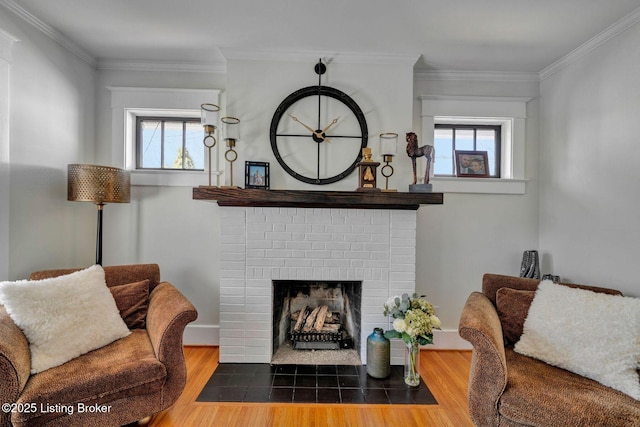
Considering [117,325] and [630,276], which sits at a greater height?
[630,276]

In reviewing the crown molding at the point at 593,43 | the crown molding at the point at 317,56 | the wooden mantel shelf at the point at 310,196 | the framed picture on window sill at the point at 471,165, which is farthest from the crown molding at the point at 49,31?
the crown molding at the point at 593,43

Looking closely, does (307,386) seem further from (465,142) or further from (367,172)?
(465,142)

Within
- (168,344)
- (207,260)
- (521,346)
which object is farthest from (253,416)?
(521,346)

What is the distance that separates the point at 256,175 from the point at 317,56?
106 centimetres

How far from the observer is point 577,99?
2422 mm

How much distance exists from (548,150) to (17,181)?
3.98 metres

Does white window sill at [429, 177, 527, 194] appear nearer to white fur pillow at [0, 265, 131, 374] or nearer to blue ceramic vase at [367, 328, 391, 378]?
blue ceramic vase at [367, 328, 391, 378]

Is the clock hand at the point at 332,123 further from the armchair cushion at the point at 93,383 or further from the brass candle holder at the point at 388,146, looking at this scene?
the armchair cushion at the point at 93,383

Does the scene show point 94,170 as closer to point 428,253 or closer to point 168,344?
point 168,344

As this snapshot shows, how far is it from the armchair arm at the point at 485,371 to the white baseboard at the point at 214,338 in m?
1.22

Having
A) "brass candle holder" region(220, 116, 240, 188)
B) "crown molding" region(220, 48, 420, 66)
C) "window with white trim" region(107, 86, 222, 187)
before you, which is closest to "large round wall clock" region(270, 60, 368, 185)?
"crown molding" region(220, 48, 420, 66)

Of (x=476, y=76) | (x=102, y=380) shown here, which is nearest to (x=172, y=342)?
(x=102, y=380)

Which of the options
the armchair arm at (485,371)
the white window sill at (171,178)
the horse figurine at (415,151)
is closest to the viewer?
the armchair arm at (485,371)

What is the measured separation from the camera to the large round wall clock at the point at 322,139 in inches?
99.1
